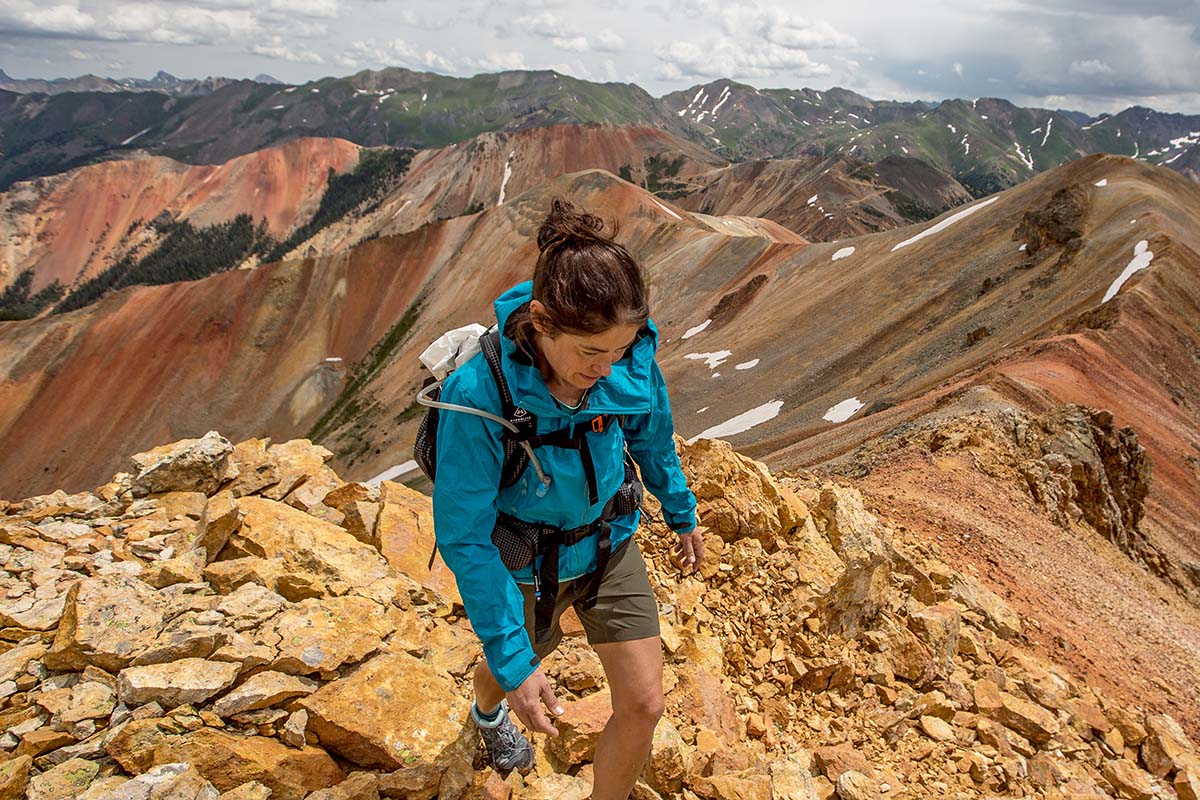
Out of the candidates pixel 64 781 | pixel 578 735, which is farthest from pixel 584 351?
pixel 64 781

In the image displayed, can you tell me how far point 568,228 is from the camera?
3.23 meters

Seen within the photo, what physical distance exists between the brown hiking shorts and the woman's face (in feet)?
4.13

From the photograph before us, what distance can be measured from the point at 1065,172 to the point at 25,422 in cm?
9319

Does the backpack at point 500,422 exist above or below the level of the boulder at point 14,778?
above

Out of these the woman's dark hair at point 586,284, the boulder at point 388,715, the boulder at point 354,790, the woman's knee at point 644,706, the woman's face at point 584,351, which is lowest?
the boulder at point 354,790

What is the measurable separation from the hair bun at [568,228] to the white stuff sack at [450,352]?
0.57 metres

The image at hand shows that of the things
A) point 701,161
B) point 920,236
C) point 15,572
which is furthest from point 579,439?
point 701,161

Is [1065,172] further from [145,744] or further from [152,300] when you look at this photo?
[152,300]

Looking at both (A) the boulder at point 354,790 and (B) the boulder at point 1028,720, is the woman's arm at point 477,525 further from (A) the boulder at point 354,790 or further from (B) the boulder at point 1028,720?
(B) the boulder at point 1028,720

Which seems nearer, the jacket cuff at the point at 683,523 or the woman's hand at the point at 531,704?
the woman's hand at the point at 531,704

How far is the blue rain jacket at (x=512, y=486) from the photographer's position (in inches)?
122

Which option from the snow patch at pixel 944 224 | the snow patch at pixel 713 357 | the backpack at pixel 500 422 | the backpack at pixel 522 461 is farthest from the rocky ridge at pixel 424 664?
the snow patch at pixel 944 224

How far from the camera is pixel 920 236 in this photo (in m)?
42.5

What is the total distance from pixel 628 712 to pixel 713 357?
1449 inches
